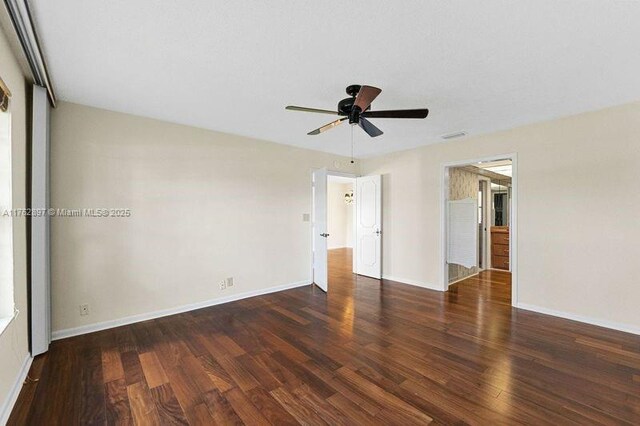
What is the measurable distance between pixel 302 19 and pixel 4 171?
240 cm

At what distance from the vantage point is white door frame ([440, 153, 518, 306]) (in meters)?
3.93

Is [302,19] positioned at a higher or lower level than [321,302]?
higher

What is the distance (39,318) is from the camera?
100 inches

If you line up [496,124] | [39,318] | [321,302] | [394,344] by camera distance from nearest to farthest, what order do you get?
[39,318] → [394,344] → [496,124] → [321,302]

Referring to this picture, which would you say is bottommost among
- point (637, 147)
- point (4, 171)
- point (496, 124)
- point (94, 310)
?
point (94, 310)

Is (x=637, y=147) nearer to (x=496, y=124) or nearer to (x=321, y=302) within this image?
(x=496, y=124)

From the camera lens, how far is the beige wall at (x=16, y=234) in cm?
188

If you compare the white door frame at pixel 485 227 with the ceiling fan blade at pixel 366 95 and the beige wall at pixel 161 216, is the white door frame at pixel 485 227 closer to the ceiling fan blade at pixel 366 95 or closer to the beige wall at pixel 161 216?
→ the beige wall at pixel 161 216

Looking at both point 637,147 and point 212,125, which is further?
point 212,125

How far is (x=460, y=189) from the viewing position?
5602mm

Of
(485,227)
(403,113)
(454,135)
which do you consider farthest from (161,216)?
(485,227)

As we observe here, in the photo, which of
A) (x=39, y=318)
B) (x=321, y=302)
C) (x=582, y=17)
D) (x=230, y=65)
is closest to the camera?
(x=582, y=17)

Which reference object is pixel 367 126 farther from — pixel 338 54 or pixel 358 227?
pixel 358 227

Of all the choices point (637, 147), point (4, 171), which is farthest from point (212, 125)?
point (637, 147)
